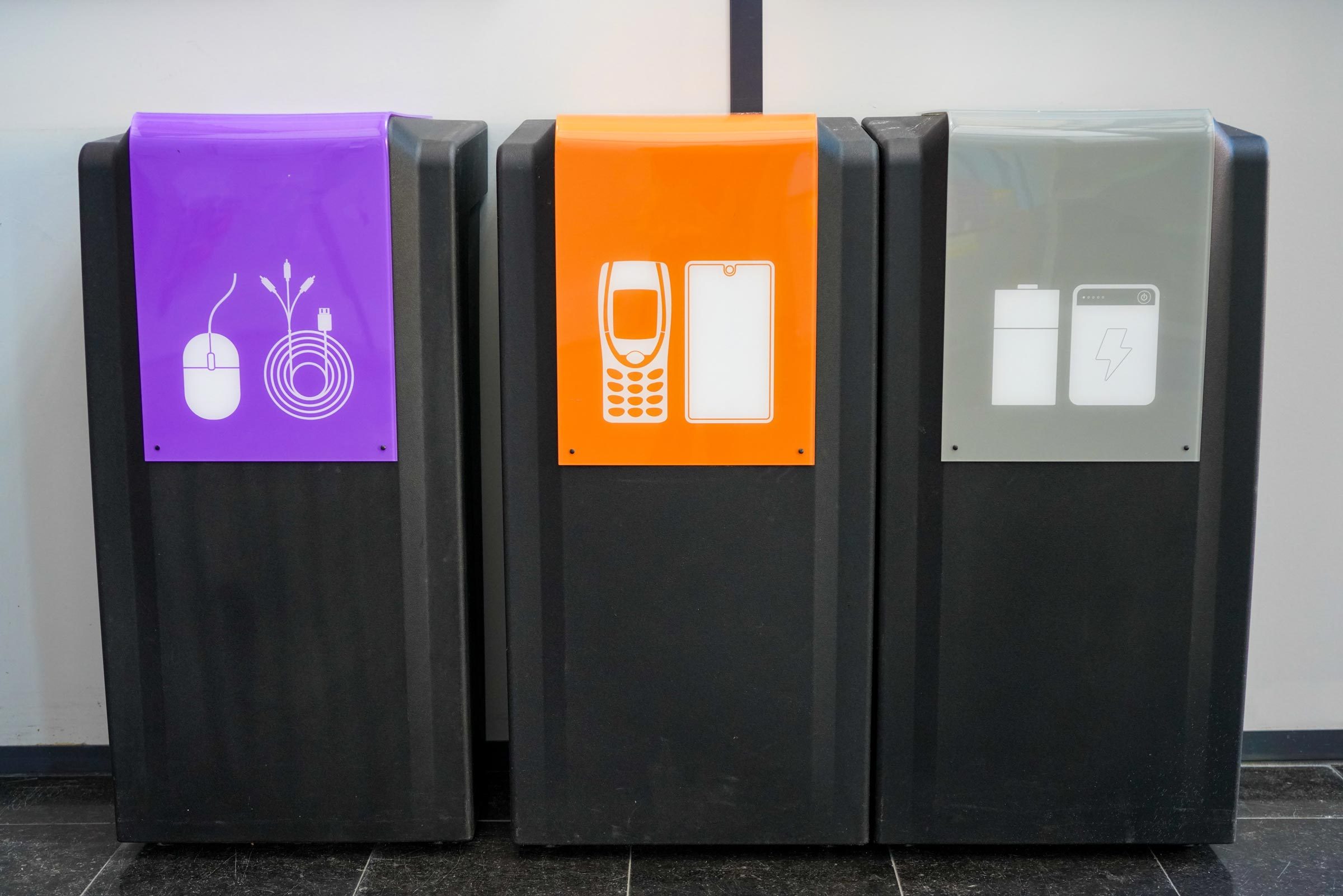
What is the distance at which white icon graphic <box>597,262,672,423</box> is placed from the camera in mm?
1787

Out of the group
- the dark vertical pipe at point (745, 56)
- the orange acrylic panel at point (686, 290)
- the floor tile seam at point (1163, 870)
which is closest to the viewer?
the orange acrylic panel at point (686, 290)

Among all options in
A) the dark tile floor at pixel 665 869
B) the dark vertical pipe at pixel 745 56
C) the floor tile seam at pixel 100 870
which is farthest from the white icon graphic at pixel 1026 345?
the floor tile seam at pixel 100 870

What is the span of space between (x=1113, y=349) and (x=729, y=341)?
0.67m

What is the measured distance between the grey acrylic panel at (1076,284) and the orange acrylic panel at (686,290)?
271mm

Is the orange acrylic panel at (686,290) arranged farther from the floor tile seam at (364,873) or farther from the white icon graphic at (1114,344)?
the floor tile seam at (364,873)

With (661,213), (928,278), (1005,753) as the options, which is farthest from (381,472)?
(1005,753)

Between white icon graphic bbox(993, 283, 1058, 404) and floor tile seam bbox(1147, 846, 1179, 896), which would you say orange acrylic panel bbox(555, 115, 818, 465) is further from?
floor tile seam bbox(1147, 846, 1179, 896)

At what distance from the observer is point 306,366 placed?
6.04 feet

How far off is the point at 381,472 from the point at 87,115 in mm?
1115

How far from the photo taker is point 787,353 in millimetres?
1806

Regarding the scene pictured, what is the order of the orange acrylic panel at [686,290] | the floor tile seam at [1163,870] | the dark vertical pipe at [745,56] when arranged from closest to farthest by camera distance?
the orange acrylic panel at [686,290], the floor tile seam at [1163,870], the dark vertical pipe at [745,56]

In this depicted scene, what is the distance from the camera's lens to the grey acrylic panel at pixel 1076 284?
5.82 ft

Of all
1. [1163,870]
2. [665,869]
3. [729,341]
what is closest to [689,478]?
[729,341]

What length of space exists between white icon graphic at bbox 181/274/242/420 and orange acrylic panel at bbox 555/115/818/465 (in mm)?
587
